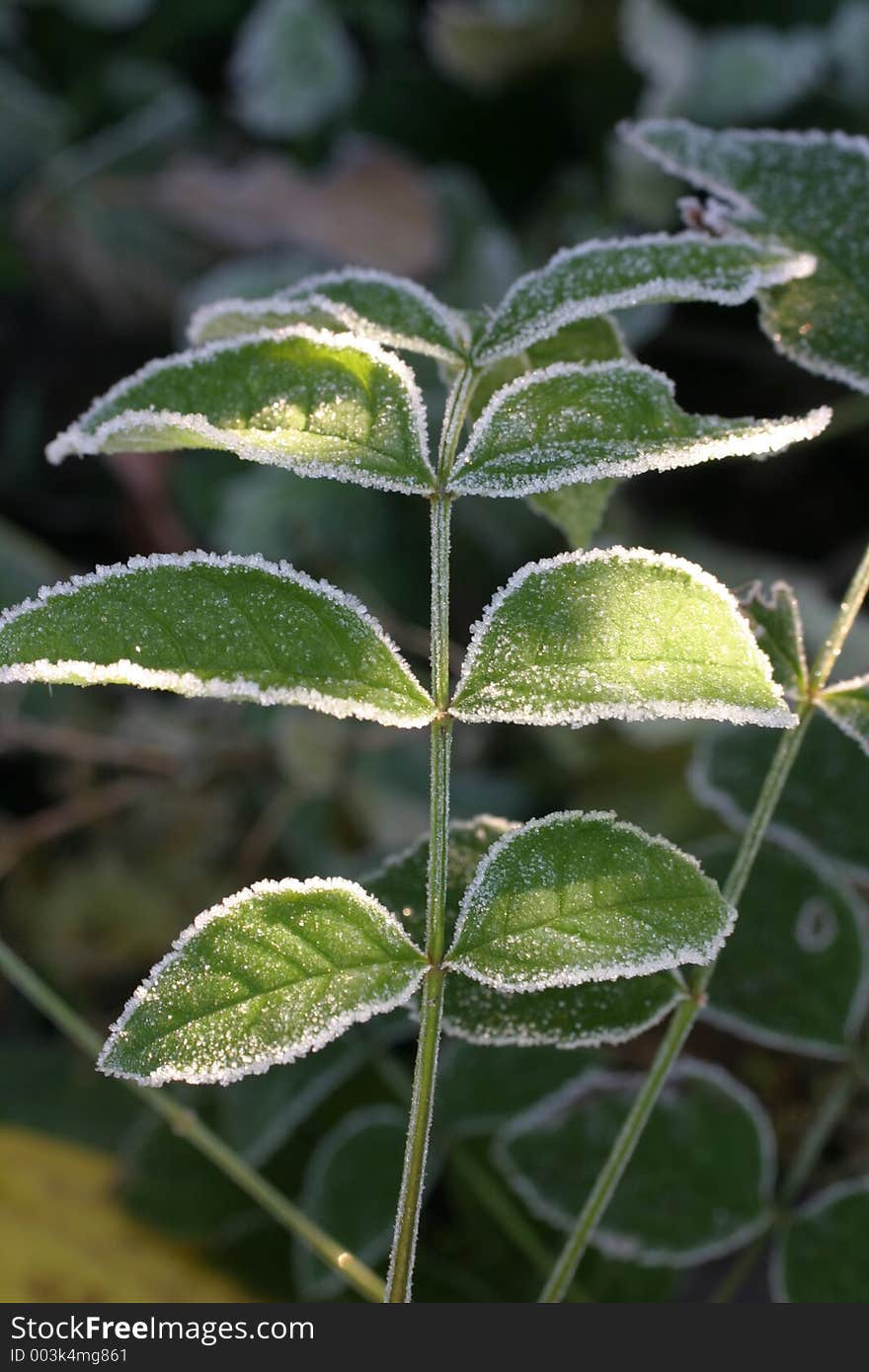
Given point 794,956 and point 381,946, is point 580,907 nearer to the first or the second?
point 381,946

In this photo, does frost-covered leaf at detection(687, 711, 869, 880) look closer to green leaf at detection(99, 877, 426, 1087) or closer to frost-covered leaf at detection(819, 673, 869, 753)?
frost-covered leaf at detection(819, 673, 869, 753)

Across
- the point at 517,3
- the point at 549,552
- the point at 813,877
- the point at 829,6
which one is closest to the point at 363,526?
the point at 549,552

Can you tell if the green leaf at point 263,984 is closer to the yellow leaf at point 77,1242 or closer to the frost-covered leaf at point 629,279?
the frost-covered leaf at point 629,279

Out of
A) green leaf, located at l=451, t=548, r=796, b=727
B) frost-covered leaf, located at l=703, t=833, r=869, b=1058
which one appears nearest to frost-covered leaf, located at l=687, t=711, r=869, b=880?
frost-covered leaf, located at l=703, t=833, r=869, b=1058

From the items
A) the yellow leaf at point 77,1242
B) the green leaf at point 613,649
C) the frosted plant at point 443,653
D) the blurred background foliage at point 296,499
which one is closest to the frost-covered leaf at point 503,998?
the frosted plant at point 443,653

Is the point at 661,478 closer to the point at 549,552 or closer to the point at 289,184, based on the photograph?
the point at 549,552

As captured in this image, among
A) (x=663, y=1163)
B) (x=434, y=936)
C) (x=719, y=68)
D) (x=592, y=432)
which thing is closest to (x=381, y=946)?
(x=434, y=936)
